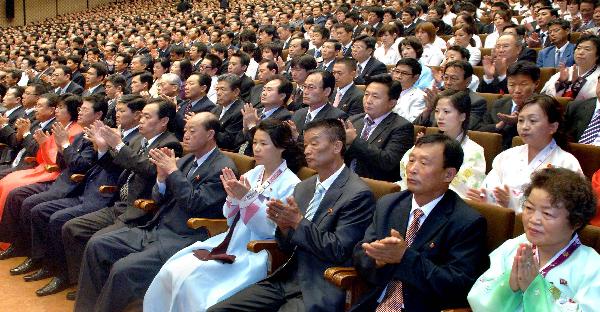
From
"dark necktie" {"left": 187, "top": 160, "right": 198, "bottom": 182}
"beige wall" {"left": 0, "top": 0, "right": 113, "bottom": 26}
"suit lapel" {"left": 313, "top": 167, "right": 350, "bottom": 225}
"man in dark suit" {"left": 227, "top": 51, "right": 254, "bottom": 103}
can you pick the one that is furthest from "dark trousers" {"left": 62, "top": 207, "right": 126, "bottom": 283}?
"beige wall" {"left": 0, "top": 0, "right": 113, "bottom": 26}

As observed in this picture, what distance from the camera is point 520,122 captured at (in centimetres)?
246

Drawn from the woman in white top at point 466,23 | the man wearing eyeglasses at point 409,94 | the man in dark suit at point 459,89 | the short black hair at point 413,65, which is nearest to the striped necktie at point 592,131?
the man in dark suit at point 459,89

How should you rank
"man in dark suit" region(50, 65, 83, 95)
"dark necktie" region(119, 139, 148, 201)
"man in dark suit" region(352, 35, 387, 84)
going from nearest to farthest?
"dark necktie" region(119, 139, 148, 201) < "man in dark suit" region(352, 35, 387, 84) < "man in dark suit" region(50, 65, 83, 95)

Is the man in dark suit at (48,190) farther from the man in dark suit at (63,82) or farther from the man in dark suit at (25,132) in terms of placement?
the man in dark suit at (63,82)

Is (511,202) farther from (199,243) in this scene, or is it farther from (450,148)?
(199,243)

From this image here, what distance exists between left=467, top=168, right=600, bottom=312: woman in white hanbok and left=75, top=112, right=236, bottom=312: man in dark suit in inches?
57.0

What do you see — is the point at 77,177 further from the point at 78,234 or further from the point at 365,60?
the point at 365,60

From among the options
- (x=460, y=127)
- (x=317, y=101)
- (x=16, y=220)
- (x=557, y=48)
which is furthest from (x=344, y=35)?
(x=460, y=127)

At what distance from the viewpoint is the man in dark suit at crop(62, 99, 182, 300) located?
10.3 ft

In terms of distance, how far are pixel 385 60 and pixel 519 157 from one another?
3.36 meters

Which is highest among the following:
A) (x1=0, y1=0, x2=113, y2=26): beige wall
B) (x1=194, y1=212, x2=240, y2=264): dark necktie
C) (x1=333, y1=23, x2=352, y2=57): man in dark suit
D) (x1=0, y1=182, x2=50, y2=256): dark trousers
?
(x1=333, y1=23, x2=352, y2=57): man in dark suit

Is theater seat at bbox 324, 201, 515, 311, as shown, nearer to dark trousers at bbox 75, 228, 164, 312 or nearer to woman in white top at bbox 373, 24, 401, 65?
dark trousers at bbox 75, 228, 164, 312

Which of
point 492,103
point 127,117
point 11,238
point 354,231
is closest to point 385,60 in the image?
point 492,103

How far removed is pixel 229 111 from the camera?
412 cm
